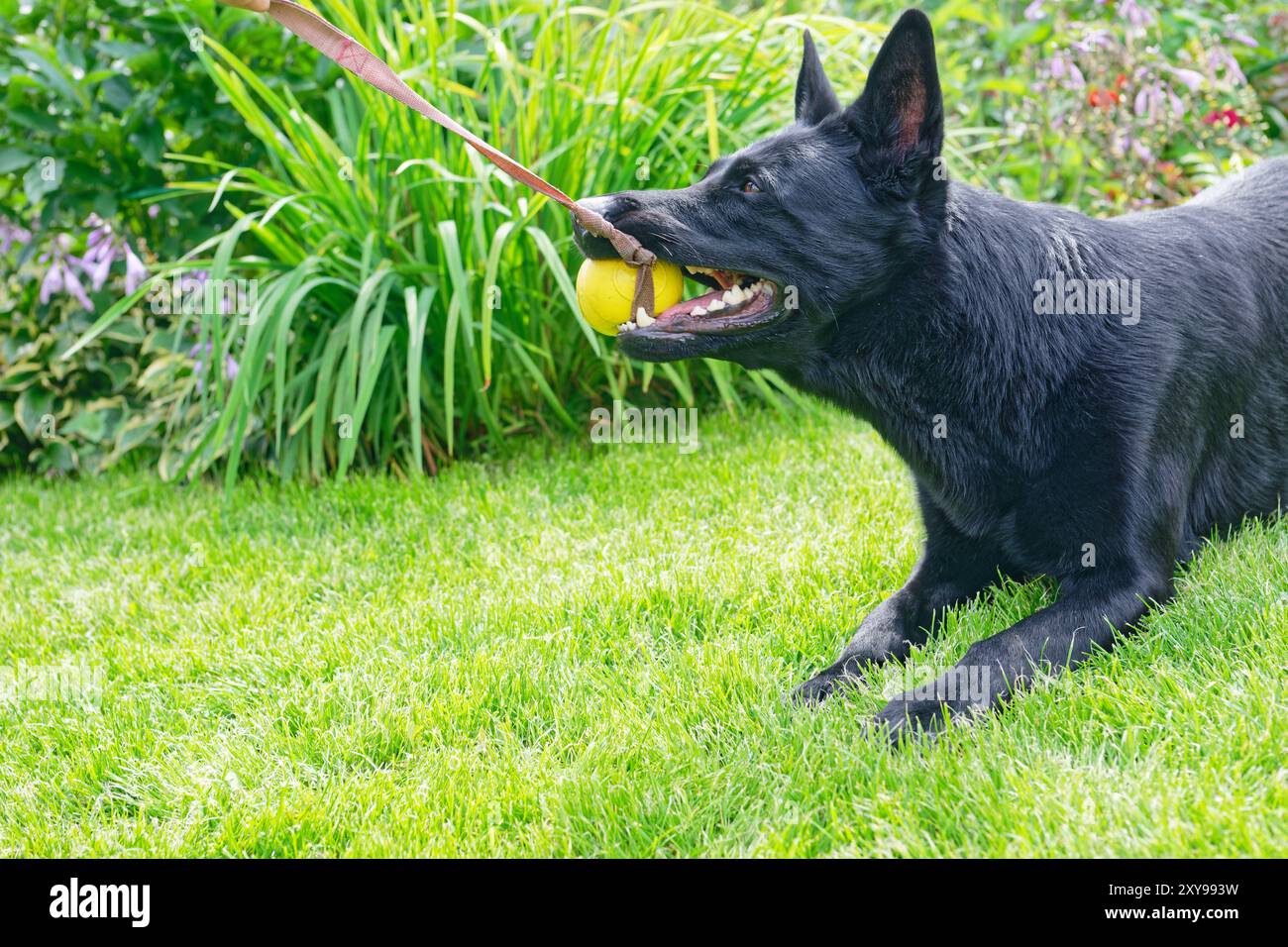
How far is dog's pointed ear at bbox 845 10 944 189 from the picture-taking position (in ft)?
7.02

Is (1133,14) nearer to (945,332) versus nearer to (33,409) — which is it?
(945,332)

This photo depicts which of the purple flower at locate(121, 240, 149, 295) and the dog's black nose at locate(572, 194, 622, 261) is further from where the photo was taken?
the purple flower at locate(121, 240, 149, 295)

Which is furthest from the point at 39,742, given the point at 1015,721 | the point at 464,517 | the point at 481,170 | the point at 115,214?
the point at 115,214

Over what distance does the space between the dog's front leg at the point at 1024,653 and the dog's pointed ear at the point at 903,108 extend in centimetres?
90

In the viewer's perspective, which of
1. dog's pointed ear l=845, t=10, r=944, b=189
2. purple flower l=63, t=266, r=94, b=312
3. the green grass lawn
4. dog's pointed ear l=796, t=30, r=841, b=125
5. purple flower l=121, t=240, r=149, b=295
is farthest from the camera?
purple flower l=63, t=266, r=94, b=312

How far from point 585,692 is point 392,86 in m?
1.22

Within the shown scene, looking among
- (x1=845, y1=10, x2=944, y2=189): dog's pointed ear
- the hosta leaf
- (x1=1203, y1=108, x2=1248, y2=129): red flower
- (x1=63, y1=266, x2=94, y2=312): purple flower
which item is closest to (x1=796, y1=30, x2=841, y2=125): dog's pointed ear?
(x1=845, y1=10, x2=944, y2=189): dog's pointed ear

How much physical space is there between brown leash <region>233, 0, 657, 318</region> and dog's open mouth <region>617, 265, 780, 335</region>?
88 millimetres

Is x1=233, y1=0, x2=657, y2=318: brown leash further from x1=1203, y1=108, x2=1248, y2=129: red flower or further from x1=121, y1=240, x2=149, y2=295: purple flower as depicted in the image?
x1=1203, y1=108, x2=1248, y2=129: red flower

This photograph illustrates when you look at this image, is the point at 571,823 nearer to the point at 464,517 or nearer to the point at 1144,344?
the point at 1144,344

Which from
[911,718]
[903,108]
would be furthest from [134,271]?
[911,718]

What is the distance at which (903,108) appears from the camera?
2.21 meters

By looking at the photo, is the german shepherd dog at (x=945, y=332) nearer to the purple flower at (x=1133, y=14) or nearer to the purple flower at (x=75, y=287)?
the purple flower at (x=1133, y=14)
